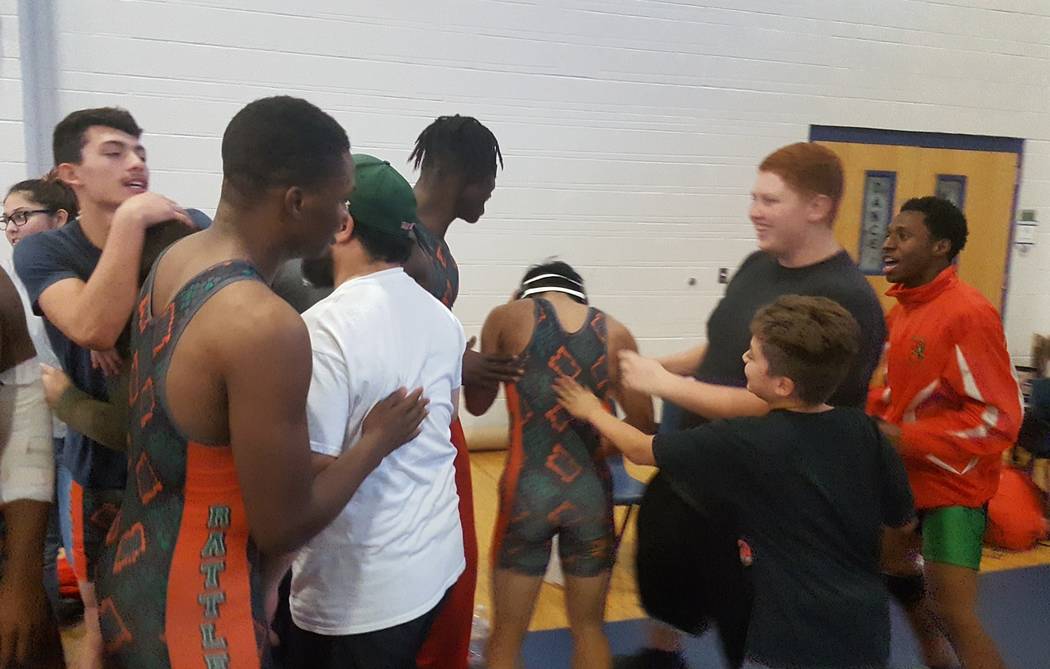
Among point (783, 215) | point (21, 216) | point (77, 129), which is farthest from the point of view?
point (21, 216)

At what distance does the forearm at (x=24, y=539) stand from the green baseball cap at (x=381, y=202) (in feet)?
2.48

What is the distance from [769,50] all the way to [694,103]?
2.21 feet

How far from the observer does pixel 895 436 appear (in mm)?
2428

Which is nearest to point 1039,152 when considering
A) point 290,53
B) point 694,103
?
point 694,103

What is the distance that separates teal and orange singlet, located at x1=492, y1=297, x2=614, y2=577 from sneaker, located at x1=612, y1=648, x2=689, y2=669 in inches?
25.2

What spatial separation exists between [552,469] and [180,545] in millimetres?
1210

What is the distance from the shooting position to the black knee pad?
8.39 ft

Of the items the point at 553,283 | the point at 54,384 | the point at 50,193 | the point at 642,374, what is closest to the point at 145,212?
the point at 54,384

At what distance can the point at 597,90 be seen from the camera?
5.07 meters

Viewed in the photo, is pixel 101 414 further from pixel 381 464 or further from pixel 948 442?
pixel 948 442

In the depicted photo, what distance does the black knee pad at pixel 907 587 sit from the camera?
2.56 m

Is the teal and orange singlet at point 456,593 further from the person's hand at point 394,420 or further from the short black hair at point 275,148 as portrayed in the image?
the short black hair at point 275,148

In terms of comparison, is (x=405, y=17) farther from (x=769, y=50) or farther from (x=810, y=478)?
(x=810, y=478)

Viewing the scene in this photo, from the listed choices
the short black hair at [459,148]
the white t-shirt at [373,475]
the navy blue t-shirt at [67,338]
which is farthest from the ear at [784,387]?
the navy blue t-shirt at [67,338]
